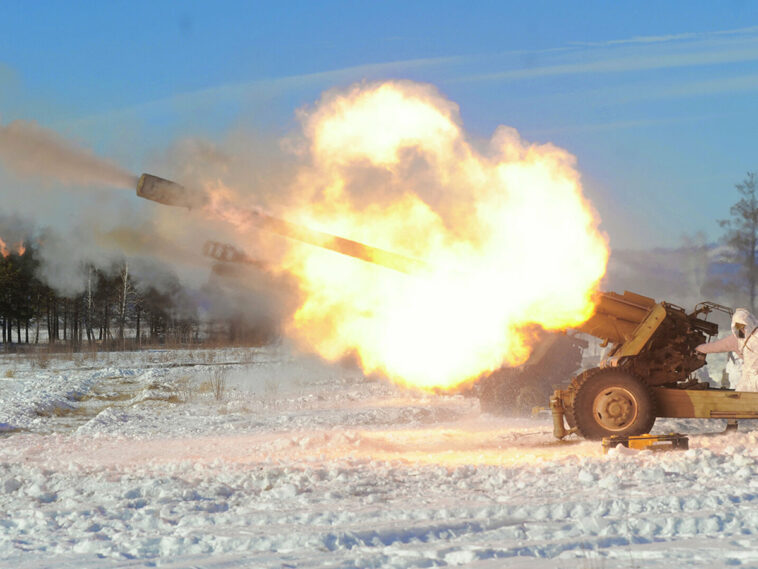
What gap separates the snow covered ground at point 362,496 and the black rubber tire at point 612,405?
0.43 meters

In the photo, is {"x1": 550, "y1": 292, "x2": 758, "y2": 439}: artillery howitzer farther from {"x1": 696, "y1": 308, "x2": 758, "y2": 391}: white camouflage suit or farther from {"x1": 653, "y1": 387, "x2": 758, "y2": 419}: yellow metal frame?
{"x1": 696, "y1": 308, "x2": 758, "y2": 391}: white camouflage suit

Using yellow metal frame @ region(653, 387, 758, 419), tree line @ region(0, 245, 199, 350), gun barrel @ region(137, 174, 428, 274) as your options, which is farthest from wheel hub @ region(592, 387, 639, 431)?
tree line @ region(0, 245, 199, 350)

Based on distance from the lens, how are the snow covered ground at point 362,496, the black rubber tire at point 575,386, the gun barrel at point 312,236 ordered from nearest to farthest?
1. the snow covered ground at point 362,496
2. the black rubber tire at point 575,386
3. the gun barrel at point 312,236

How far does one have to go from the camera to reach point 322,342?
21.8 meters

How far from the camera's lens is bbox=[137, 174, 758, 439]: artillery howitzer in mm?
11992

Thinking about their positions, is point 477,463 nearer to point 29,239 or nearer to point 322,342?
point 322,342

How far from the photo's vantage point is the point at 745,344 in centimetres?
1207

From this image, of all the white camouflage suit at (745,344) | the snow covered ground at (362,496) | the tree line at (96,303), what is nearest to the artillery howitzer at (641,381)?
the white camouflage suit at (745,344)

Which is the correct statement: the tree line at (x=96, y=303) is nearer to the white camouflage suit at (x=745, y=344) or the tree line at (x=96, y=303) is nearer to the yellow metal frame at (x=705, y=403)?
the yellow metal frame at (x=705, y=403)

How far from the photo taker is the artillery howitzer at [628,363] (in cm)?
1199

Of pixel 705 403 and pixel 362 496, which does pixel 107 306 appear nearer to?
pixel 705 403

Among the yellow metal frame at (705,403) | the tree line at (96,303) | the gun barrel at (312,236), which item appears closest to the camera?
the yellow metal frame at (705,403)

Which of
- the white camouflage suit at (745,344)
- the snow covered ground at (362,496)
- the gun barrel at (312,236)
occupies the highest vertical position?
the gun barrel at (312,236)

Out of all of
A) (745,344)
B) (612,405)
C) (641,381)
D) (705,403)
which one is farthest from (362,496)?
(745,344)
